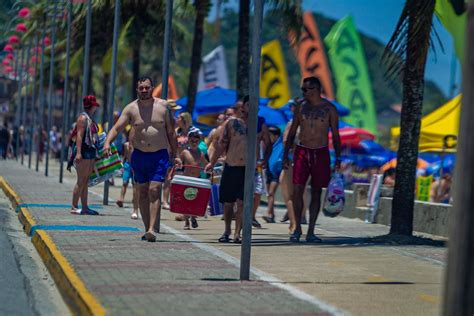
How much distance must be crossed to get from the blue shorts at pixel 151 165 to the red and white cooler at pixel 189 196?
24.5 inches

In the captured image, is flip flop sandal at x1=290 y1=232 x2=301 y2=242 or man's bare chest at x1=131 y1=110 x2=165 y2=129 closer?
man's bare chest at x1=131 y1=110 x2=165 y2=129

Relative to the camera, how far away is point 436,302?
28.8 feet

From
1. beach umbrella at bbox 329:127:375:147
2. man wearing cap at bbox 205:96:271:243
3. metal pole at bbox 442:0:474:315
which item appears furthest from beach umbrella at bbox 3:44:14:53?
metal pole at bbox 442:0:474:315

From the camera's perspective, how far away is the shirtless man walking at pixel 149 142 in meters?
13.2

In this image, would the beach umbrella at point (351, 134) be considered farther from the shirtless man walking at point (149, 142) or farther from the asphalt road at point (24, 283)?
the shirtless man walking at point (149, 142)

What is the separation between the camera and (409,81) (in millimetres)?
14547

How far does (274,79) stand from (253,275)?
3320 centimetres

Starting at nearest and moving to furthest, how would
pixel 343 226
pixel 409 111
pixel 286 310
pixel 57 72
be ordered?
pixel 286 310 → pixel 409 111 → pixel 343 226 → pixel 57 72

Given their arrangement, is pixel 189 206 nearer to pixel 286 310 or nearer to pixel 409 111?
pixel 409 111

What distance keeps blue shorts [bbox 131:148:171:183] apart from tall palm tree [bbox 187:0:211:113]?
50.5 feet

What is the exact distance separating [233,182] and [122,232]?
1496 millimetres

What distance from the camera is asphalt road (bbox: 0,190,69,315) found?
8.79m

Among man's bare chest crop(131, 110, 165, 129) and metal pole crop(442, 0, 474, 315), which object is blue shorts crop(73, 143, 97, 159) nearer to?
man's bare chest crop(131, 110, 165, 129)

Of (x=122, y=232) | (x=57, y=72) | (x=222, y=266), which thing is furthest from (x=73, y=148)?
(x=57, y=72)
